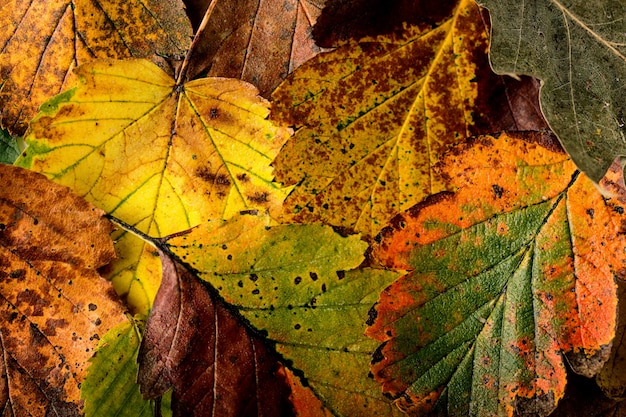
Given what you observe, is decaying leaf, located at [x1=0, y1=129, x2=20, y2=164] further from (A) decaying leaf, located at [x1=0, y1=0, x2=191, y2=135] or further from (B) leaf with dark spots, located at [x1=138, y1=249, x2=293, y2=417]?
(B) leaf with dark spots, located at [x1=138, y1=249, x2=293, y2=417]

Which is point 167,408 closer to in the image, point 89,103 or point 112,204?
point 112,204

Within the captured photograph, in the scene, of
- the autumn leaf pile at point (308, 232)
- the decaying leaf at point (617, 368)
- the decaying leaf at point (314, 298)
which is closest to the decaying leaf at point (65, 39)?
the autumn leaf pile at point (308, 232)

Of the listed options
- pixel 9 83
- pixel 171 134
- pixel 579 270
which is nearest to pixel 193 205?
pixel 171 134

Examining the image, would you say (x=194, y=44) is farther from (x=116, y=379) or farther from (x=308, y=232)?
(x=116, y=379)

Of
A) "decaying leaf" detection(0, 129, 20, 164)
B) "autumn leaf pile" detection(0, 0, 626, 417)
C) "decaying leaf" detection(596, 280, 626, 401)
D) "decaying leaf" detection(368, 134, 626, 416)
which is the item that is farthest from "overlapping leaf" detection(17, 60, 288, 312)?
"decaying leaf" detection(596, 280, 626, 401)

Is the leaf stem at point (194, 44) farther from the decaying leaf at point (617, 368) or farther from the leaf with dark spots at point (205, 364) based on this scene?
the decaying leaf at point (617, 368)
